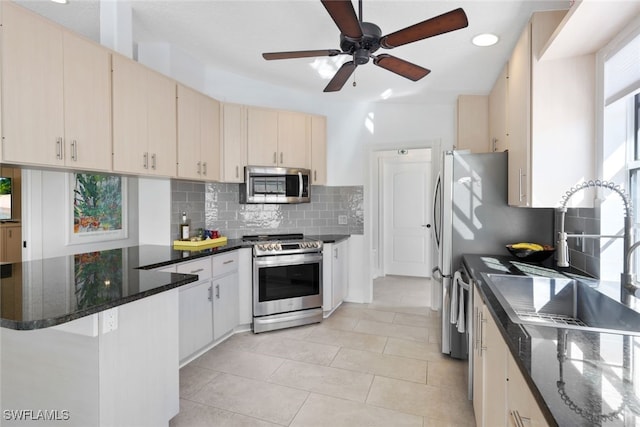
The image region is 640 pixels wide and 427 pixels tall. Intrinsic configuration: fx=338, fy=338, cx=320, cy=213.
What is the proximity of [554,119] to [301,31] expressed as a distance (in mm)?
1866

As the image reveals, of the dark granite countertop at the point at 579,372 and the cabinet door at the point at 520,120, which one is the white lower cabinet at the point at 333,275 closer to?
the cabinet door at the point at 520,120

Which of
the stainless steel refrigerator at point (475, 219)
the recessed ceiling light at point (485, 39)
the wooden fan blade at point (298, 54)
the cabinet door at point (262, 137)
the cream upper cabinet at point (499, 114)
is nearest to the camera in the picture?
the wooden fan blade at point (298, 54)

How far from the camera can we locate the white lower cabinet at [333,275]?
378 cm

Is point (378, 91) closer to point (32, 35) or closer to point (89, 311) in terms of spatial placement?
point (32, 35)

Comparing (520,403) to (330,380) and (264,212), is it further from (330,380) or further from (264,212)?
(264,212)

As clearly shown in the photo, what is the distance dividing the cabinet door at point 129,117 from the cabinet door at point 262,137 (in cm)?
130

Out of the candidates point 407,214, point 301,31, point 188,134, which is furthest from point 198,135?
point 407,214

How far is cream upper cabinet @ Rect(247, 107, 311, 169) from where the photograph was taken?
374cm

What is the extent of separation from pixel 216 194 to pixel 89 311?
8.49 feet

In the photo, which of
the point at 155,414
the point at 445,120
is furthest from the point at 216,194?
the point at 445,120

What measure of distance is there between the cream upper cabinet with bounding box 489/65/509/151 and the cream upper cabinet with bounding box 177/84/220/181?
8.74 feet

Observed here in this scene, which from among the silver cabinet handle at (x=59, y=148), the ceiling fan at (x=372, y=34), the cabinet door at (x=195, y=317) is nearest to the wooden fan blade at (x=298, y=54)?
the ceiling fan at (x=372, y=34)

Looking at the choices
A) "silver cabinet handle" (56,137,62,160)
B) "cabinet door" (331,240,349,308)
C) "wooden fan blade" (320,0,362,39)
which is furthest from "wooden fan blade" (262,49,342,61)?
"cabinet door" (331,240,349,308)

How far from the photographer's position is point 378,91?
392 centimetres
